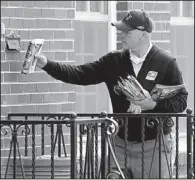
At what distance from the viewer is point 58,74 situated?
415 inches

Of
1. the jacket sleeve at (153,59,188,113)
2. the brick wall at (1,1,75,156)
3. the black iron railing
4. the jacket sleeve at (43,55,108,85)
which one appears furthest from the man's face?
the brick wall at (1,1,75,156)

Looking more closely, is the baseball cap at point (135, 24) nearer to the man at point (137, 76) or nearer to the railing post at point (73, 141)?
the man at point (137, 76)

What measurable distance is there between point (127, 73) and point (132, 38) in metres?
0.33

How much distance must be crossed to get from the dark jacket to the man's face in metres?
0.10

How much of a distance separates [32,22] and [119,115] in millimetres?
2155

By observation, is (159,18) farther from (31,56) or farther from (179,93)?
(31,56)

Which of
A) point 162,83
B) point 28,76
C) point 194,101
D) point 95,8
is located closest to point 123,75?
point 162,83

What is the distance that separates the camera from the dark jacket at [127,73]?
1038 centimetres

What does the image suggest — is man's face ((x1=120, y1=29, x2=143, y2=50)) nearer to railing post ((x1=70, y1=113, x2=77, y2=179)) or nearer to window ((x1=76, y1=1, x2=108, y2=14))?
railing post ((x1=70, y1=113, x2=77, y2=179))

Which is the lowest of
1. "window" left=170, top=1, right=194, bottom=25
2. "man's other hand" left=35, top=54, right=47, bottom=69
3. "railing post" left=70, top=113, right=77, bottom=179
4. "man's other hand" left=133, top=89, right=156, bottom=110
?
"railing post" left=70, top=113, right=77, bottom=179

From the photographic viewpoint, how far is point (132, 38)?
34.6 ft

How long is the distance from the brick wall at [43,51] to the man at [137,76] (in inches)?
64.4

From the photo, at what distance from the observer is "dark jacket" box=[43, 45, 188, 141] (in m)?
10.4

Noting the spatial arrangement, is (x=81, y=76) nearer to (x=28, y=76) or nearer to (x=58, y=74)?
(x=58, y=74)
